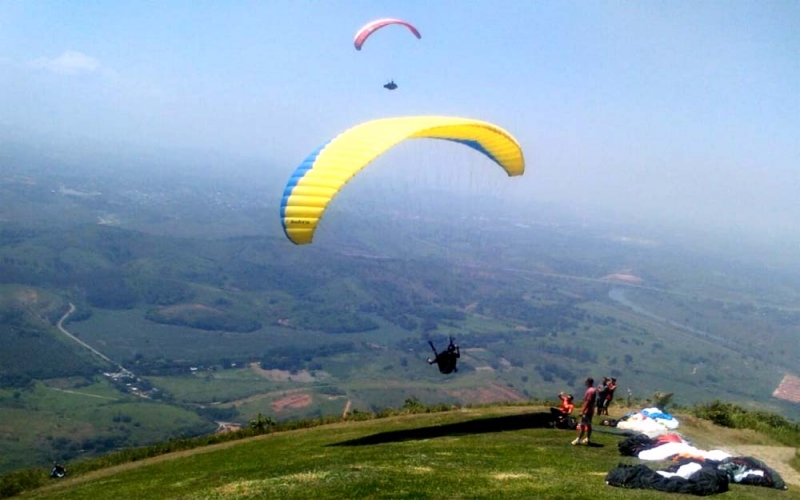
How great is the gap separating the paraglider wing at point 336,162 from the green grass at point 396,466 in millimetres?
5191

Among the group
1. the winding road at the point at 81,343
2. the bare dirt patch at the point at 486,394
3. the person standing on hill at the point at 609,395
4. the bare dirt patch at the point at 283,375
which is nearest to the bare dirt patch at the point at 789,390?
the bare dirt patch at the point at 486,394

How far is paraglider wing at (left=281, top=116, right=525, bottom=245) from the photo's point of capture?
13.6m

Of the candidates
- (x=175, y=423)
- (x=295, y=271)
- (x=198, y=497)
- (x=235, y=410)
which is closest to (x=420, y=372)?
(x=235, y=410)

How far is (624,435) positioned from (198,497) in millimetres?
10904

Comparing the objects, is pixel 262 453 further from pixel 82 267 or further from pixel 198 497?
pixel 82 267

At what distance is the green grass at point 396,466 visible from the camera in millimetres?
10516

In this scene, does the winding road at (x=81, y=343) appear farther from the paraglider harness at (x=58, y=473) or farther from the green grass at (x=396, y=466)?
the green grass at (x=396, y=466)

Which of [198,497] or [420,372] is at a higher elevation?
[198,497]

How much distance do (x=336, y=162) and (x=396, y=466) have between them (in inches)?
269

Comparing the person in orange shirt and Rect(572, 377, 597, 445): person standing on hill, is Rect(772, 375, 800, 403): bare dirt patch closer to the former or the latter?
the person in orange shirt

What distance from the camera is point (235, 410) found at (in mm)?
80062

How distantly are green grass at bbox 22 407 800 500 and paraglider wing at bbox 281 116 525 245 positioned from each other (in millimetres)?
5191

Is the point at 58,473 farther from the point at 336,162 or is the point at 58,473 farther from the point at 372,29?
the point at 372,29

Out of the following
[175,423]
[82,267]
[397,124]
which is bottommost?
[175,423]
